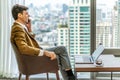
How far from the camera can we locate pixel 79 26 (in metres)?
4.37

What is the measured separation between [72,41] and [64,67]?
98cm

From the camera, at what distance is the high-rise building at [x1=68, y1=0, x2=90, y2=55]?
4.30 metres

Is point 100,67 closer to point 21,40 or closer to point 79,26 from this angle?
point 21,40

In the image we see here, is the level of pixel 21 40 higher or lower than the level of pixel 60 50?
higher

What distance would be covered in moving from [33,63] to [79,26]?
4.45ft

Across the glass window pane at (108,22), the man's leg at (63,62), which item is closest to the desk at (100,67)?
the man's leg at (63,62)

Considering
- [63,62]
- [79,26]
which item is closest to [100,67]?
[63,62]

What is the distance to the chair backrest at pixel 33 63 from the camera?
10.8ft

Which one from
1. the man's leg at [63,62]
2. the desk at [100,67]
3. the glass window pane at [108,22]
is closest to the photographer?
the desk at [100,67]

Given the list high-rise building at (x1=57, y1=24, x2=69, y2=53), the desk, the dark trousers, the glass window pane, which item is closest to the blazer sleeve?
the dark trousers

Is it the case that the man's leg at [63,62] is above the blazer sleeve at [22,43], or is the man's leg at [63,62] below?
below

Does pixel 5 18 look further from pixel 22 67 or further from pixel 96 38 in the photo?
pixel 96 38

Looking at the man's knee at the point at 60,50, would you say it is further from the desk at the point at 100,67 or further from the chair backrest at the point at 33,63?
the desk at the point at 100,67

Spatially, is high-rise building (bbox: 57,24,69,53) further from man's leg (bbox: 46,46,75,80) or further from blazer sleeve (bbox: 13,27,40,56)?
blazer sleeve (bbox: 13,27,40,56)
